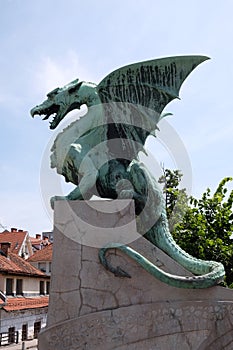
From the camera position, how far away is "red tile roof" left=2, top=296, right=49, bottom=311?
20953 millimetres

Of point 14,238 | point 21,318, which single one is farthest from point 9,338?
point 14,238

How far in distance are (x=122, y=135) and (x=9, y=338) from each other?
17.2 meters

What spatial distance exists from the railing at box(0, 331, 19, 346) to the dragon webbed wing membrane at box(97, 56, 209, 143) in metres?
16.0

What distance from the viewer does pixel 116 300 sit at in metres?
5.49

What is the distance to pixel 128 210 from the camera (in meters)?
5.91

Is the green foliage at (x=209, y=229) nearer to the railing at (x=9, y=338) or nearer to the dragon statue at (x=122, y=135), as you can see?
the dragon statue at (x=122, y=135)

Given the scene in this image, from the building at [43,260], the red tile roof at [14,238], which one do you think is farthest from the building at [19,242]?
the building at [43,260]

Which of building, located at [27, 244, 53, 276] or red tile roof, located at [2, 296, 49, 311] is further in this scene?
building, located at [27, 244, 53, 276]

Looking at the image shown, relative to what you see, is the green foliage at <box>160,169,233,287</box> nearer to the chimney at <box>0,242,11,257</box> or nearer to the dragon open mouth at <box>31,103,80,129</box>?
the dragon open mouth at <box>31,103,80,129</box>

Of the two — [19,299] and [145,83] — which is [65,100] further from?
[19,299]

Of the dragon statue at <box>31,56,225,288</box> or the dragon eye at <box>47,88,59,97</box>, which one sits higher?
the dragon eye at <box>47,88,59,97</box>

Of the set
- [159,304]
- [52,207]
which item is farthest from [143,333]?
[52,207]

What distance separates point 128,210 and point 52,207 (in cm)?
116

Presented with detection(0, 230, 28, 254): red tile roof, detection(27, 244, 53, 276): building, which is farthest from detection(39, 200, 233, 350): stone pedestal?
detection(0, 230, 28, 254): red tile roof
